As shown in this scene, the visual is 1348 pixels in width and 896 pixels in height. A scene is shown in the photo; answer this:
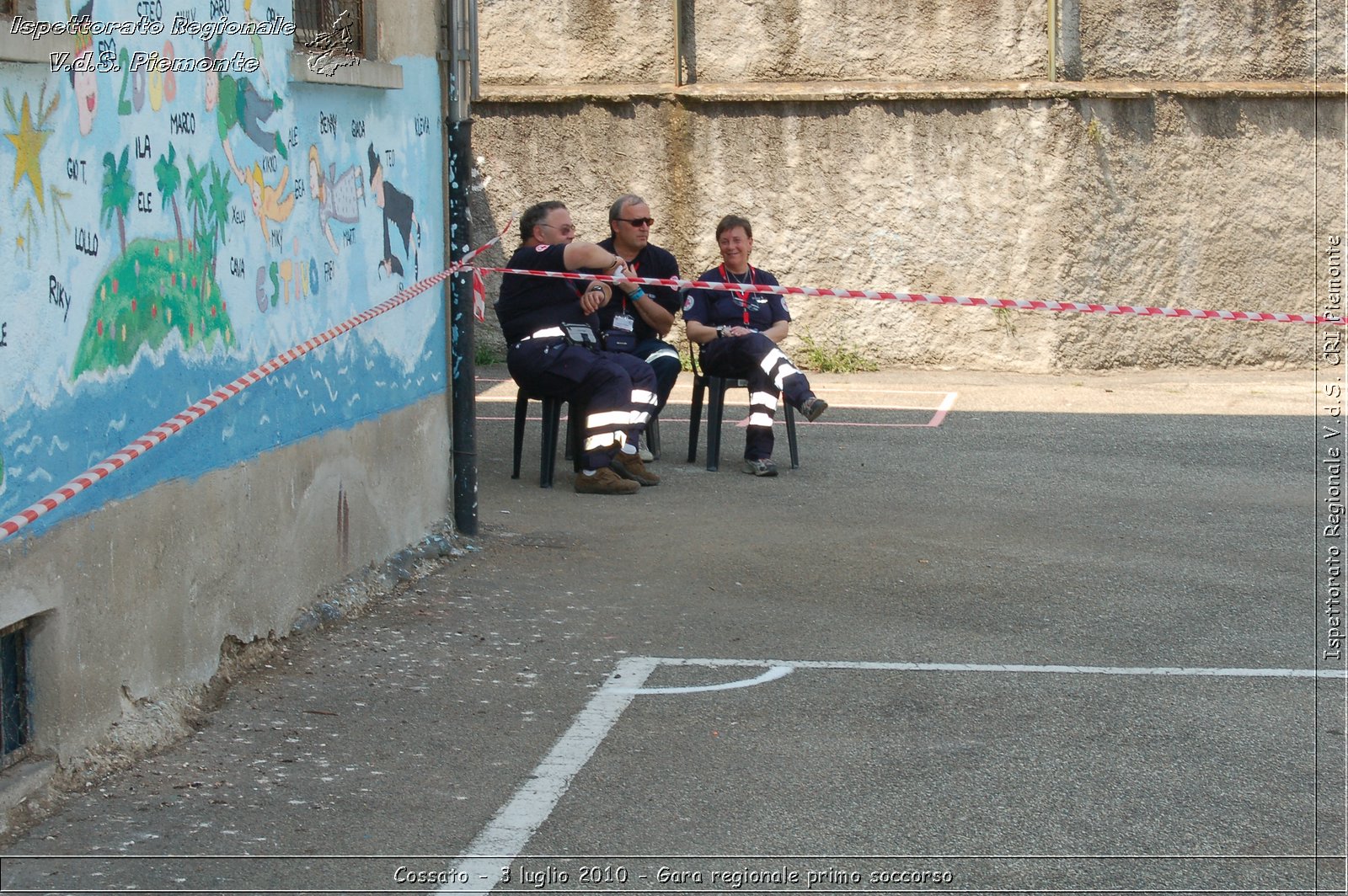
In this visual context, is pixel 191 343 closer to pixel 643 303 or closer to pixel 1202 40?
pixel 643 303

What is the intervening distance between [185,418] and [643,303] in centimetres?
500

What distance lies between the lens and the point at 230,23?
545 cm

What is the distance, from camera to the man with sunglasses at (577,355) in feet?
29.5

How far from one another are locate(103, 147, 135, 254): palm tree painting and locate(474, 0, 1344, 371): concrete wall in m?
10.6

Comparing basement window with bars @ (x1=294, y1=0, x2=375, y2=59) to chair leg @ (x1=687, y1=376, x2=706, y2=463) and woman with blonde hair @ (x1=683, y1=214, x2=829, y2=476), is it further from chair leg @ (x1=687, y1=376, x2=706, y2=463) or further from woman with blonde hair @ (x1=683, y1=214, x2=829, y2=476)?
chair leg @ (x1=687, y1=376, x2=706, y2=463)

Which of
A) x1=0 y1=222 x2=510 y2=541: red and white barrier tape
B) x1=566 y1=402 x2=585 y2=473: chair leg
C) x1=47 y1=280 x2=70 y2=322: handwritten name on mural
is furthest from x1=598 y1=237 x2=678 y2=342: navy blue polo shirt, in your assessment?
x1=47 y1=280 x2=70 y2=322: handwritten name on mural

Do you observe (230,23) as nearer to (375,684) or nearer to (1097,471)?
(375,684)

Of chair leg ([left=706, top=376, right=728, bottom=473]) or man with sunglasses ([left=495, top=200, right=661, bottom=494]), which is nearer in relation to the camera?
man with sunglasses ([left=495, top=200, right=661, bottom=494])

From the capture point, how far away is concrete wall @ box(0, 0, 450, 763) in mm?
4359

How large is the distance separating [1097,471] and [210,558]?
6230 mm

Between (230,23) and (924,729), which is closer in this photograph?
(924,729)

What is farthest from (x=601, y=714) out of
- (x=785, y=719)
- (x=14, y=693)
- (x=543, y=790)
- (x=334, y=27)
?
(x=334, y=27)

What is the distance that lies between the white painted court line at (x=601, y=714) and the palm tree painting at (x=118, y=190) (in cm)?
203

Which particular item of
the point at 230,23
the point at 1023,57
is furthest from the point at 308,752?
the point at 1023,57
